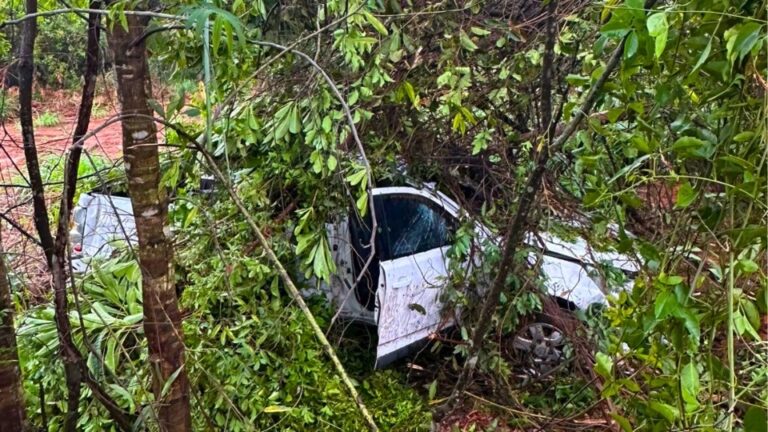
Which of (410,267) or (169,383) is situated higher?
(169,383)

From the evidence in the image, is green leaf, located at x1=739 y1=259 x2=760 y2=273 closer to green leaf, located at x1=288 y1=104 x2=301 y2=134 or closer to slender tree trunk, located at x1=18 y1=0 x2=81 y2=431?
slender tree trunk, located at x1=18 y1=0 x2=81 y2=431

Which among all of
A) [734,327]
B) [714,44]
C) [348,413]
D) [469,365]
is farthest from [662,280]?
[348,413]

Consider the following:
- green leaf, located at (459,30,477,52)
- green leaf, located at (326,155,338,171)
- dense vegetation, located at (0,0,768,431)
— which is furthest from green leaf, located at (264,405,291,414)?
green leaf, located at (459,30,477,52)

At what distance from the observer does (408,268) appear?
391 centimetres

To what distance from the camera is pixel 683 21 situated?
1.08 meters

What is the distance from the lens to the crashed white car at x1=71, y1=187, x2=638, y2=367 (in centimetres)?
377

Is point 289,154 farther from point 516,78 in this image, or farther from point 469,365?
point 469,365

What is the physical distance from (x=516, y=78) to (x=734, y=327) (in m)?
2.63

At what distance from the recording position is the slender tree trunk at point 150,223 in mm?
1560

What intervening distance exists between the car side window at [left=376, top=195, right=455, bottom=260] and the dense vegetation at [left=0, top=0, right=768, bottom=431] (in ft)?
0.67

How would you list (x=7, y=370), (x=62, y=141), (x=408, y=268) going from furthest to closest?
(x=408, y=268) < (x=62, y=141) < (x=7, y=370)

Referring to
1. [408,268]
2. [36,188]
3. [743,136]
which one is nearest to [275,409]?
[408,268]

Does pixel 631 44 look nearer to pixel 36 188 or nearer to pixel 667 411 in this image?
pixel 667 411

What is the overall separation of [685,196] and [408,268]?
2.96 m
